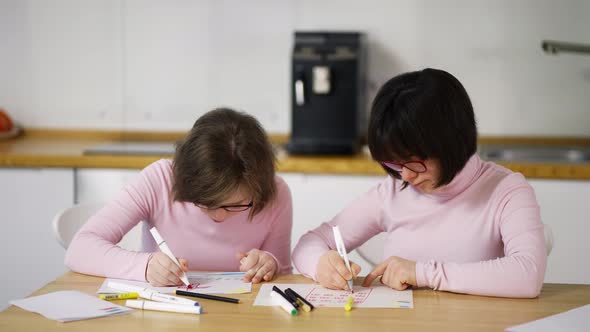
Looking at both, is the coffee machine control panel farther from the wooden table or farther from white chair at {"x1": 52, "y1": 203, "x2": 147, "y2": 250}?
the wooden table

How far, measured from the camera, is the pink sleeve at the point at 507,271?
1.56 meters

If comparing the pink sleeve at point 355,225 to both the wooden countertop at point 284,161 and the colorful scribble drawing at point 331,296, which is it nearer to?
the colorful scribble drawing at point 331,296

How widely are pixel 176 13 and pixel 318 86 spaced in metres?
0.79

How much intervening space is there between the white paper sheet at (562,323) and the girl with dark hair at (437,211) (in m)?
0.11

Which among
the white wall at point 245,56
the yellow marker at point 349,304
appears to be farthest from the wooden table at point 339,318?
the white wall at point 245,56

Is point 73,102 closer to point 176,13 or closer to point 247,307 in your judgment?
point 176,13

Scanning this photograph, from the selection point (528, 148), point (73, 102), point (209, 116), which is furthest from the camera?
point (73, 102)

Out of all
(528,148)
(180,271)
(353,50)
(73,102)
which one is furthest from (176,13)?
(180,271)

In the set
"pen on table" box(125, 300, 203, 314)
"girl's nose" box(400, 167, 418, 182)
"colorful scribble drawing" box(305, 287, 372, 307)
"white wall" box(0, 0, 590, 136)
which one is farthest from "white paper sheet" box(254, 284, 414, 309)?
"white wall" box(0, 0, 590, 136)

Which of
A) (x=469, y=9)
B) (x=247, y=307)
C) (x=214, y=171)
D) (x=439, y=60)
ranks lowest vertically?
(x=247, y=307)

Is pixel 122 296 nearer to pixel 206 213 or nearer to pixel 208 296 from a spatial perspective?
pixel 208 296

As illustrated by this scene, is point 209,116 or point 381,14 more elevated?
point 381,14

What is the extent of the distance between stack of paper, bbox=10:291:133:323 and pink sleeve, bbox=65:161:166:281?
0.44 feet

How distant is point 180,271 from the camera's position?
163 centimetres
